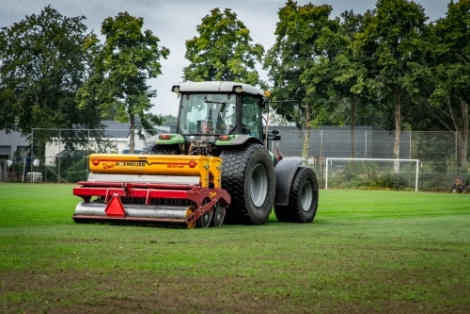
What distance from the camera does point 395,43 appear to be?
5269 centimetres

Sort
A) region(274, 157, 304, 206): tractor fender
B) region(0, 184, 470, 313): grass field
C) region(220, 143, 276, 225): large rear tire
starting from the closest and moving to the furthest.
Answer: region(0, 184, 470, 313): grass field, region(220, 143, 276, 225): large rear tire, region(274, 157, 304, 206): tractor fender

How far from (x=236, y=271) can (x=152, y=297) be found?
173cm

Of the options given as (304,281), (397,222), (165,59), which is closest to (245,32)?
(165,59)

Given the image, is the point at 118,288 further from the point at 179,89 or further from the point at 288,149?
the point at 288,149

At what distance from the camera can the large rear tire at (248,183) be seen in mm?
15273

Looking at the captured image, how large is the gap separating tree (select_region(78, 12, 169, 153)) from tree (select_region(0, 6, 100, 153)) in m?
3.74

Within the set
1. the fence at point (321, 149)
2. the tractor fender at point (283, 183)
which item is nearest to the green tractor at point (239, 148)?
the tractor fender at point (283, 183)

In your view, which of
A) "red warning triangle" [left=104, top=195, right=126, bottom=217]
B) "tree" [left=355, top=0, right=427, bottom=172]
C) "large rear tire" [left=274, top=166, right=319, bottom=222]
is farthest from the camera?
"tree" [left=355, top=0, right=427, bottom=172]

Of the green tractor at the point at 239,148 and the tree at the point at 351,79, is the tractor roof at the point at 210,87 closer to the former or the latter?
the green tractor at the point at 239,148

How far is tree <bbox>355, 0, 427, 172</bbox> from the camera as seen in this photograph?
170 ft

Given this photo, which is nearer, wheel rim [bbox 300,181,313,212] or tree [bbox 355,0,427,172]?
wheel rim [bbox 300,181,313,212]

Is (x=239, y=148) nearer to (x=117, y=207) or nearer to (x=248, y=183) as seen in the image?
(x=248, y=183)

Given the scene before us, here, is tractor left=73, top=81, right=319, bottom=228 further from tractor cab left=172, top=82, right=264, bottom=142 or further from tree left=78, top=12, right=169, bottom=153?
tree left=78, top=12, right=169, bottom=153

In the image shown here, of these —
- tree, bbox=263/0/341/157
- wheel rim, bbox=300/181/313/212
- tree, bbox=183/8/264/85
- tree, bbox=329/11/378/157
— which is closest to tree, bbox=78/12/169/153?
tree, bbox=183/8/264/85
